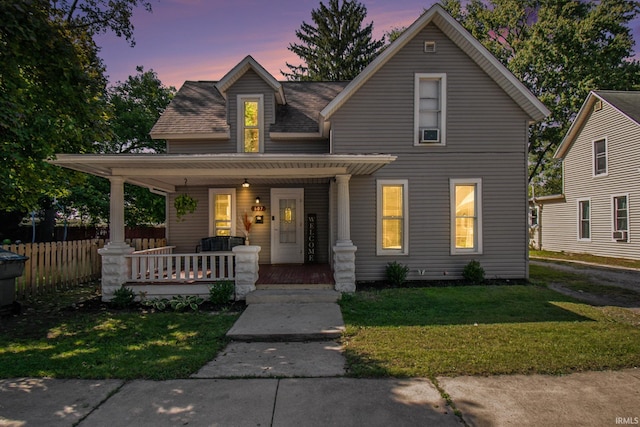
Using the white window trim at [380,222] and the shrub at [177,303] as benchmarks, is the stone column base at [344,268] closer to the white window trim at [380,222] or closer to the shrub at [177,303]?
the white window trim at [380,222]

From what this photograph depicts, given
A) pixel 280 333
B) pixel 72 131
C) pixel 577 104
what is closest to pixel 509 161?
pixel 280 333

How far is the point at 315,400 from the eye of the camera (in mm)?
3316

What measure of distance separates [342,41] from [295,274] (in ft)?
74.3

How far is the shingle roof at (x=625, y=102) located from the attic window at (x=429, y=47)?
10.4 metres

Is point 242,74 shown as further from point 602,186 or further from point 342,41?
point 342,41

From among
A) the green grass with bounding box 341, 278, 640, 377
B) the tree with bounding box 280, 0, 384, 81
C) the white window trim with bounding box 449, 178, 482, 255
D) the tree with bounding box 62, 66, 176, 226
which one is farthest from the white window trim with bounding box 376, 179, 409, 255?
the tree with bounding box 280, 0, 384, 81

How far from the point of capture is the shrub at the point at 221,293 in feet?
23.3

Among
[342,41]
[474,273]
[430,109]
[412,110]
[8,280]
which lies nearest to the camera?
[8,280]

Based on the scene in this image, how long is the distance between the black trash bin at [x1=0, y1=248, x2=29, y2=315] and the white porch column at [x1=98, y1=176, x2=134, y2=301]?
55.8 inches

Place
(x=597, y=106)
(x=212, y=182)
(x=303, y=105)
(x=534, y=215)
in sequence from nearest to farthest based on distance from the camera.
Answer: (x=212, y=182), (x=303, y=105), (x=597, y=106), (x=534, y=215)

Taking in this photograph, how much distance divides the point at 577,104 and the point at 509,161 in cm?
1563

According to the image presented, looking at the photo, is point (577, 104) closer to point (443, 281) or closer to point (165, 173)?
point (443, 281)

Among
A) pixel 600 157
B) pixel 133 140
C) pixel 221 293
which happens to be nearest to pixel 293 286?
pixel 221 293

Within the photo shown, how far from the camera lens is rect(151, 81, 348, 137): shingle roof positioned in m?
10.6
